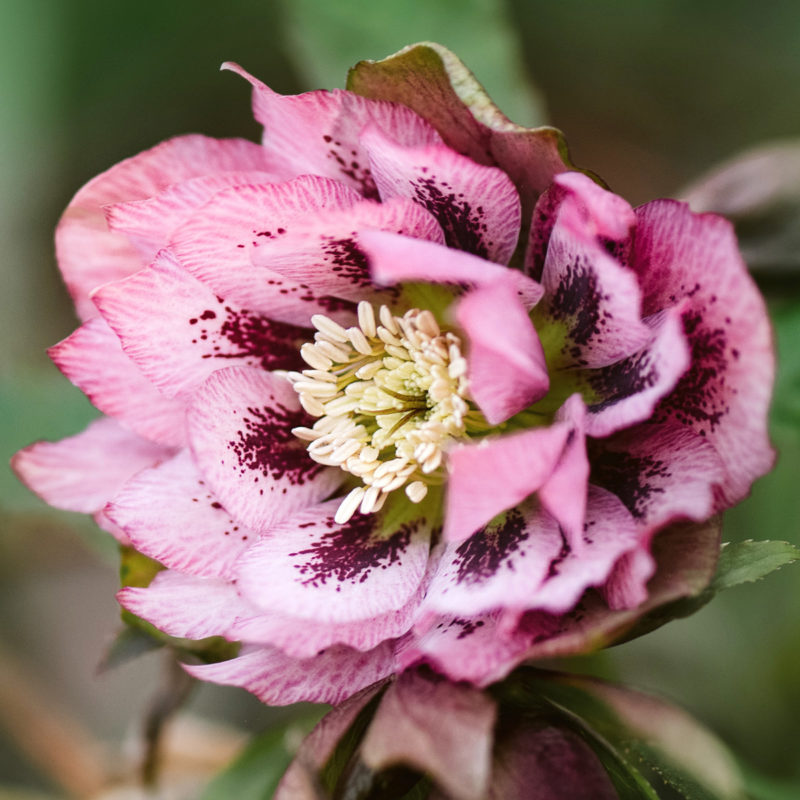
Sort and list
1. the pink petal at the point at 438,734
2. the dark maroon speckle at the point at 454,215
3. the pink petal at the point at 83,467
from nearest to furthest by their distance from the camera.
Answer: the pink petal at the point at 438,734 → the dark maroon speckle at the point at 454,215 → the pink petal at the point at 83,467

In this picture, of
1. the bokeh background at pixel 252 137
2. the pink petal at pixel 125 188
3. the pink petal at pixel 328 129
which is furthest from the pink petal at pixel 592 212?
the bokeh background at pixel 252 137

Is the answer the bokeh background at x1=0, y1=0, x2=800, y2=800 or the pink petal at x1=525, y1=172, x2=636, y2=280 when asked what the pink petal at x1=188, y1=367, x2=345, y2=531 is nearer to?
the pink petal at x1=525, y1=172, x2=636, y2=280

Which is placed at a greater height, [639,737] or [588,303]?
[588,303]

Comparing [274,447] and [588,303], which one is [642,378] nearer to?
[588,303]

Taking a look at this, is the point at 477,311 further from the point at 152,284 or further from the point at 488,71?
the point at 488,71

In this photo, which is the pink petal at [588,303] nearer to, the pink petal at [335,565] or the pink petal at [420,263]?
the pink petal at [420,263]

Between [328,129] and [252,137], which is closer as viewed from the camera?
[328,129]

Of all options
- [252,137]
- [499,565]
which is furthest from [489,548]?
[252,137]
